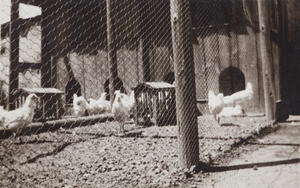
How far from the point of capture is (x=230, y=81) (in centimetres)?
926

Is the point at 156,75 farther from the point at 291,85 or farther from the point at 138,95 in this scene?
the point at 291,85

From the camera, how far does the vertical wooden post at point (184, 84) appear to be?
259 centimetres

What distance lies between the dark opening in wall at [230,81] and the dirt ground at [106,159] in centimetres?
390

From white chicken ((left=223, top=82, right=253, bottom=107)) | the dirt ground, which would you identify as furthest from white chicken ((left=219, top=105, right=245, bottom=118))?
the dirt ground

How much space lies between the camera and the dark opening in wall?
857cm

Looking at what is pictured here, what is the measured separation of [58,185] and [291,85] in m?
7.61

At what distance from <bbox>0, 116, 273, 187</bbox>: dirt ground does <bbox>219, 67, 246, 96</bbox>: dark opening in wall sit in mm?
3902

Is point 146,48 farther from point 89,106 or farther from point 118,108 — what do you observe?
point 118,108

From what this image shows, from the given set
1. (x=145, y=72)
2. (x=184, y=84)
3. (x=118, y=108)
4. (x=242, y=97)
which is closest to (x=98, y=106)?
(x=145, y=72)

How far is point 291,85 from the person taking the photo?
7.82 metres

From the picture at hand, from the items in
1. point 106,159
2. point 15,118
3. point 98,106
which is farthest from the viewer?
point 98,106

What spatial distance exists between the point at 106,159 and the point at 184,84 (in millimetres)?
1424

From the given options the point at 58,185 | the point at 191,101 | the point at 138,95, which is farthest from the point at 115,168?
the point at 138,95

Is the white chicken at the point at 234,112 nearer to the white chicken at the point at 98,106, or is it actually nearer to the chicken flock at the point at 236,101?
the chicken flock at the point at 236,101
